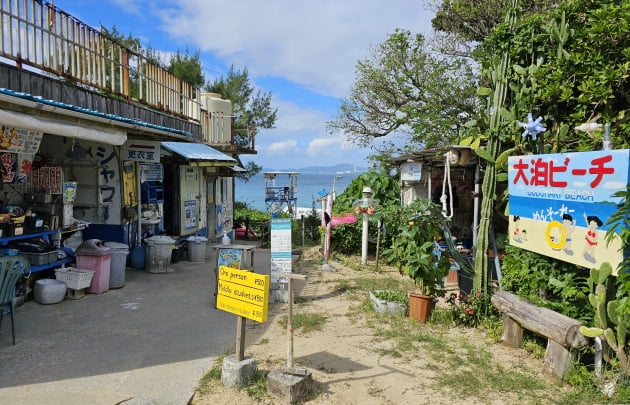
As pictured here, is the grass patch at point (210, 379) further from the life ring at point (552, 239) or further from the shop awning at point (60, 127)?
the life ring at point (552, 239)

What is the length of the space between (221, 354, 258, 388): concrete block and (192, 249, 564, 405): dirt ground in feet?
0.26

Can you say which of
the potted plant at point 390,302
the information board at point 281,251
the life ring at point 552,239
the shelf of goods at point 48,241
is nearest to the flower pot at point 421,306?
the potted plant at point 390,302

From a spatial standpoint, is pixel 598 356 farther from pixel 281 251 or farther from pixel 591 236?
pixel 281 251

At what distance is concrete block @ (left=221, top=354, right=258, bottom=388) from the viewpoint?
14.4ft

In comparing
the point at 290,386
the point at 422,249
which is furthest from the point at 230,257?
the point at 290,386

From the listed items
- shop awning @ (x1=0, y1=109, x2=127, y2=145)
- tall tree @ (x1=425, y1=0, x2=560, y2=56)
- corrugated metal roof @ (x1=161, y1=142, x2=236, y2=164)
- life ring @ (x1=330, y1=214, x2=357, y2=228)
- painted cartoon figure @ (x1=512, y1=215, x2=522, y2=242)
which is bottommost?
life ring @ (x1=330, y1=214, x2=357, y2=228)

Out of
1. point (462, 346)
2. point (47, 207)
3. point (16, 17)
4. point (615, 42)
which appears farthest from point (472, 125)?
point (47, 207)

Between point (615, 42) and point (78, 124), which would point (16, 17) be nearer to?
point (78, 124)

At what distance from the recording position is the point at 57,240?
25.3ft

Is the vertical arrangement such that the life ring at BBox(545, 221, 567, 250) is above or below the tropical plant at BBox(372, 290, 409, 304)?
above

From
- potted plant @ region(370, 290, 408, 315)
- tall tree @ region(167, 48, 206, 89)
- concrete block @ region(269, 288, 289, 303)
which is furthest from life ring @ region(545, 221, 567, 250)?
tall tree @ region(167, 48, 206, 89)

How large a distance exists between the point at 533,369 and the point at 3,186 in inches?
324

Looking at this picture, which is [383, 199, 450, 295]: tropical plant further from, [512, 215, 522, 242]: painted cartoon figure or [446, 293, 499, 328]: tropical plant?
[512, 215, 522, 242]: painted cartoon figure

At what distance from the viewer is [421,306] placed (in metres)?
6.54
